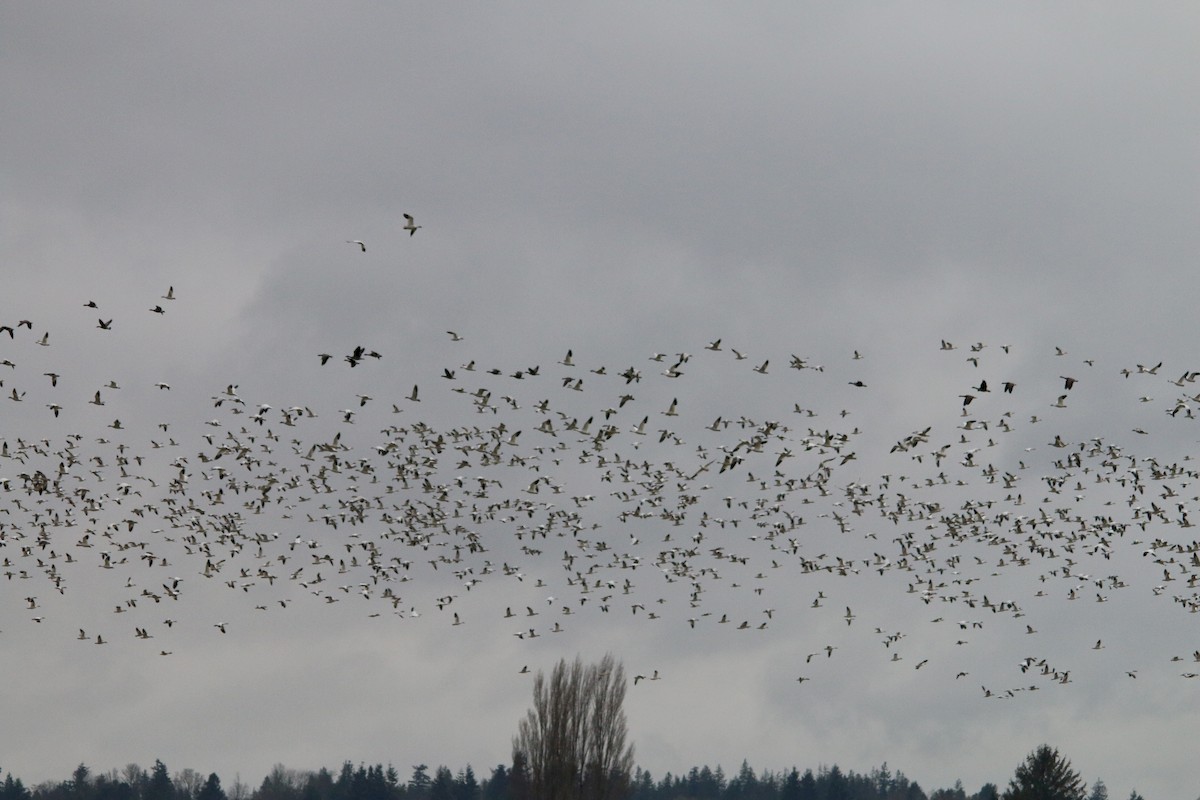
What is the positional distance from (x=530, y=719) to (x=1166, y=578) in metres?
27.0

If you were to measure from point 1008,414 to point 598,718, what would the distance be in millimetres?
21591

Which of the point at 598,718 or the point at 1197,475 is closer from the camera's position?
the point at 1197,475

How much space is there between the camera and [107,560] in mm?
71812

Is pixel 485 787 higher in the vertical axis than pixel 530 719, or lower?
higher

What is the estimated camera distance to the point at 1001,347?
67.3m

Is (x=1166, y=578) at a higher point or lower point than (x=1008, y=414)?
lower

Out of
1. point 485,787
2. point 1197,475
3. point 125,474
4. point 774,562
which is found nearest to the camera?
point 1197,475

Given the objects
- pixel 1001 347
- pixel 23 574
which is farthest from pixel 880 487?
pixel 23 574

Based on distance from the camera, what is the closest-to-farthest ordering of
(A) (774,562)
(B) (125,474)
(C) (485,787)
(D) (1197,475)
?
(D) (1197,475) < (B) (125,474) < (A) (774,562) < (C) (485,787)

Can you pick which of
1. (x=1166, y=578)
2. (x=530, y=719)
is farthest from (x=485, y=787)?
(x=1166, y=578)

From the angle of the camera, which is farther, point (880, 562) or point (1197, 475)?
point (880, 562)

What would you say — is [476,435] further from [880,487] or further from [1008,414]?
[1008,414]

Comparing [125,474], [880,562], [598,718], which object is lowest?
[598,718]

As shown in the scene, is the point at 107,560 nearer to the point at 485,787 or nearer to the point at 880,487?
the point at 880,487
